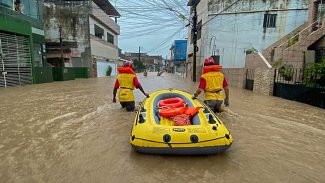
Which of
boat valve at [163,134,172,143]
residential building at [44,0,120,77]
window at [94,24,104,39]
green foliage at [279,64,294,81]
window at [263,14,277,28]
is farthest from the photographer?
window at [94,24,104,39]

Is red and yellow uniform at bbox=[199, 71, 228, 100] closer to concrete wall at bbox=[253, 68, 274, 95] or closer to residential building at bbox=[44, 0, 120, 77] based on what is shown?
concrete wall at bbox=[253, 68, 274, 95]

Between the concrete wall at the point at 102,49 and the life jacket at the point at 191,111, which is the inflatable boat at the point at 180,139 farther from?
the concrete wall at the point at 102,49

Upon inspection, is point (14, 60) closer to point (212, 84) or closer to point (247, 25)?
point (212, 84)

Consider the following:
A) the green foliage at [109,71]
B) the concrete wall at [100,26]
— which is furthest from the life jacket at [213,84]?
the green foliage at [109,71]

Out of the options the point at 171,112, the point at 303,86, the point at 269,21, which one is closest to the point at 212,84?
the point at 171,112

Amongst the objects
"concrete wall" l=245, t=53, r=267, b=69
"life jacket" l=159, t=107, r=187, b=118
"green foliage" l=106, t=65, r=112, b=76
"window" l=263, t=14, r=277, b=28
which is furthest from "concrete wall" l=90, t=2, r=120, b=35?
"life jacket" l=159, t=107, r=187, b=118

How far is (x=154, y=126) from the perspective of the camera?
3492mm

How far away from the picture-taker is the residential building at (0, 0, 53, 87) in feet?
47.2

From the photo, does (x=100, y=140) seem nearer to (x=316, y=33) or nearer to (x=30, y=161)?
(x=30, y=161)

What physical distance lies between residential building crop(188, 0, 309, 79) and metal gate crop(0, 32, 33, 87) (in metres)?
15.5

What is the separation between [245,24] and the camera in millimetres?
19438

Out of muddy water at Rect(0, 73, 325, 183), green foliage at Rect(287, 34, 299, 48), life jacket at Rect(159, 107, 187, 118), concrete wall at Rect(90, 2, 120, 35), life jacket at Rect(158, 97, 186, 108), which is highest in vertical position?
concrete wall at Rect(90, 2, 120, 35)

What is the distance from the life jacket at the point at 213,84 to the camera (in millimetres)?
5520

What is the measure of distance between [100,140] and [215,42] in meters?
18.5
